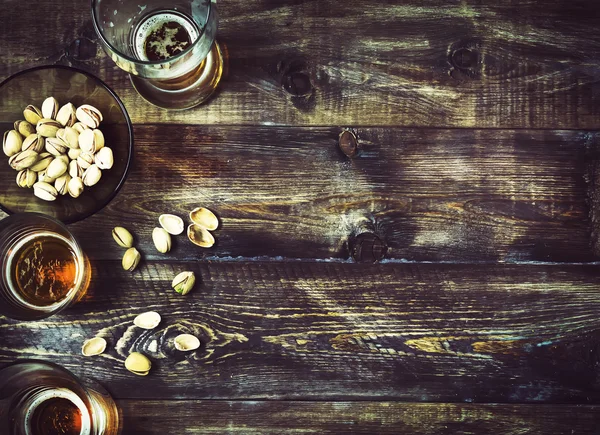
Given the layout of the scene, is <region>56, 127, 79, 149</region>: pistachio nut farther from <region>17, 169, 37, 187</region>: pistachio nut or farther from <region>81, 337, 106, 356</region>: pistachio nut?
<region>81, 337, 106, 356</region>: pistachio nut

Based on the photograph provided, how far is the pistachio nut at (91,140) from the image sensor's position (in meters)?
0.81

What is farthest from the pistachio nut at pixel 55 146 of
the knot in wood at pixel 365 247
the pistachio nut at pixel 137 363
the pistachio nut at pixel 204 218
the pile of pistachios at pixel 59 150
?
the knot in wood at pixel 365 247

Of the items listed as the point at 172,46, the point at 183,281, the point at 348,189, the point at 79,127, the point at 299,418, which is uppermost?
the point at 172,46

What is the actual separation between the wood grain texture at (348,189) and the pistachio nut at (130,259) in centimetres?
2

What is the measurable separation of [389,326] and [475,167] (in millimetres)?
284

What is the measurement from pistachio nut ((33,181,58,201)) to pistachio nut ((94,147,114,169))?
0.08 metres

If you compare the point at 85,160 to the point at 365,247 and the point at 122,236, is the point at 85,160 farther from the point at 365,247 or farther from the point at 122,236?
the point at 365,247

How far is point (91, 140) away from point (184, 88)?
0.16 meters

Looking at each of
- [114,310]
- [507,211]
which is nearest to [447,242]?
[507,211]

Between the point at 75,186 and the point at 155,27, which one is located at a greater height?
the point at 155,27

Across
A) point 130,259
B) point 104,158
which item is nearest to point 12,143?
point 104,158

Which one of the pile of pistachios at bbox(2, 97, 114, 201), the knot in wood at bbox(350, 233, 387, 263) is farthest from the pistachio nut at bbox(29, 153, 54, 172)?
the knot in wood at bbox(350, 233, 387, 263)

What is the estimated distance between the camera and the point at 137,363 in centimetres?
85

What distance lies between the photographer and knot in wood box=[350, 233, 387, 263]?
0.87 m
